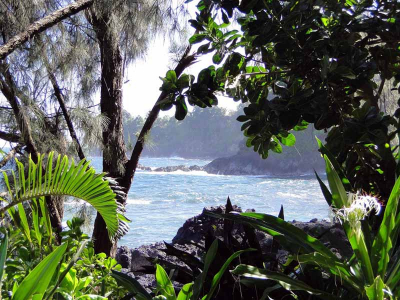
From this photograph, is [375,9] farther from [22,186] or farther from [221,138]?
[221,138]

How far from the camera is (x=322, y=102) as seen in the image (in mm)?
1033

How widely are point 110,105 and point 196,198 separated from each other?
68.6ft

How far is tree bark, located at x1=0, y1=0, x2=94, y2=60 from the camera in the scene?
1959 millimetres

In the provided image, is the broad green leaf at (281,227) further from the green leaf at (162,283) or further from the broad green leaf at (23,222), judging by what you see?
the broad green leaf at (23,222)

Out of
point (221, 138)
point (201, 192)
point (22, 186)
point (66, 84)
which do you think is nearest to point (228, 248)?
point (22, 186)

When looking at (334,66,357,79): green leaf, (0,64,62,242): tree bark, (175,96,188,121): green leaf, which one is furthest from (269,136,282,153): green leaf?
(0,64,62,242): tree bark

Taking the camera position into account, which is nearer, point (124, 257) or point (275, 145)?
point (275, 145)

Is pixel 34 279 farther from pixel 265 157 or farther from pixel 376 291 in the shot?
pixel 265 157

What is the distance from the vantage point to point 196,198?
23922mm

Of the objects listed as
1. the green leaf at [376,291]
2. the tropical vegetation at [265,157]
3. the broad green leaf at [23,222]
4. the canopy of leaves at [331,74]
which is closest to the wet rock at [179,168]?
the tropical vegetation at [265,157]

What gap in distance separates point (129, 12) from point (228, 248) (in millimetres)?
2192

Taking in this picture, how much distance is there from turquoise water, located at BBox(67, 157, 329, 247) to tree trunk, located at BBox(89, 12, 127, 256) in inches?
461

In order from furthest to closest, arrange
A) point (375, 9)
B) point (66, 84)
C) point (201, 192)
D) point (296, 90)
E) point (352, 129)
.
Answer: point (201, 192) < point (66, 84) < point (375, 9) < point (296, 90) < point (352, 129)

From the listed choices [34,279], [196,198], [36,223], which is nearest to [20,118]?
[36,223]
